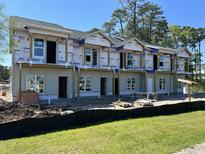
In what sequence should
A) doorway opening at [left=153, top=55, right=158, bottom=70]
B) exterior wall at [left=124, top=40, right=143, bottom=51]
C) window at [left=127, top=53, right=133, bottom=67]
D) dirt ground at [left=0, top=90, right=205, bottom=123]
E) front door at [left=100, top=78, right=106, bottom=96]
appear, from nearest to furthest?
1. dirt ground at [left=0, top=90, right=205, bottom=123]
2. front door at [left=100, top=78, right=106, bottom=96]
3. exterior wall at [left=124, top=40, right=143, bottom=51]
4. window at [left=127, top=53, right=133, bottom=67]
5. doorway opening at [left=153, top=55, right=158, bottom=70]

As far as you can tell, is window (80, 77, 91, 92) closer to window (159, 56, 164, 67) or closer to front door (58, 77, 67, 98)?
front door (58, 77, 67, 98)

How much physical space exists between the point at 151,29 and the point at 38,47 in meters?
40.1

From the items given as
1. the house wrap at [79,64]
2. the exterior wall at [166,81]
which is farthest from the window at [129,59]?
the exterior wall at [166,81]

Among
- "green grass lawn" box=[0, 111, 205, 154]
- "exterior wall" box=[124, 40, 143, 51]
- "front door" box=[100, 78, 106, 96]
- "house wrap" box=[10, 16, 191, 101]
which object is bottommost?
"green grass lawn" box=[0, 111, 205, 154]

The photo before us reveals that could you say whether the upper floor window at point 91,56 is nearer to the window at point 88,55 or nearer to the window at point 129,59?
the window at point 88,55

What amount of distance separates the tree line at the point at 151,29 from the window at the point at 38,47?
33485 mm

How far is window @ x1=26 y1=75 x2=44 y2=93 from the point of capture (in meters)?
24.3

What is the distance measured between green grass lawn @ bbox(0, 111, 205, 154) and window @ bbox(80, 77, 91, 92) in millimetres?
17517

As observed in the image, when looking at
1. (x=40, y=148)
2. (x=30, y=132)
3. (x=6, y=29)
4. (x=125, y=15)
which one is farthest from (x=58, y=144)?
(x=125, y=15)

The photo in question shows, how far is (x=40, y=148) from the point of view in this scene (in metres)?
7.62

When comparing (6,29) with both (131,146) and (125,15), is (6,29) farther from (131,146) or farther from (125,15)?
(125,15)

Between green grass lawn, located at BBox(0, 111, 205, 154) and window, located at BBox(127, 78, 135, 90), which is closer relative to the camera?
green grass lawn, located at BBox(0, 111, 205, 154)

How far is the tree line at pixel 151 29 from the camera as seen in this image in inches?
2235

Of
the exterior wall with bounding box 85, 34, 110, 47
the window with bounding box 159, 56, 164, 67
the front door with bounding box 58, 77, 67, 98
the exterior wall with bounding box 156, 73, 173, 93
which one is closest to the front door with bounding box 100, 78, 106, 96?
the exterior wall with bounding box 85, 34, 110, 47
